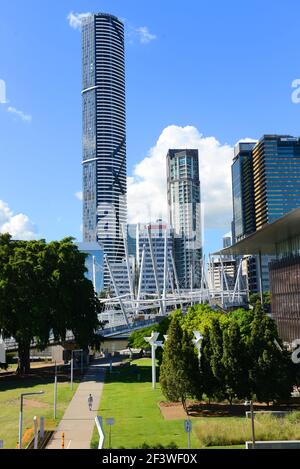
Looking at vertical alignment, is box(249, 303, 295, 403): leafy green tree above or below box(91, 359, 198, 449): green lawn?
above

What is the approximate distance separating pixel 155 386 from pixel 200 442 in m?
25.8

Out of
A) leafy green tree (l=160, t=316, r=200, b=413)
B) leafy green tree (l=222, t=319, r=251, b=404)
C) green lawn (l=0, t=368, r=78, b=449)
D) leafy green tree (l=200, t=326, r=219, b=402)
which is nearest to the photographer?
green lawn (l=0, t=368, r=78, b=449)

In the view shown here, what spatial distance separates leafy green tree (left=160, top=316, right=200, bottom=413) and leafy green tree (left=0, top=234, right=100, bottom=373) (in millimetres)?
26216

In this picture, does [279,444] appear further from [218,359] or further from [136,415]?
[136,415]

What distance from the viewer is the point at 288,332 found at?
7531 cm

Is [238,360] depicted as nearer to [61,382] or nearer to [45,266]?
[61,382]

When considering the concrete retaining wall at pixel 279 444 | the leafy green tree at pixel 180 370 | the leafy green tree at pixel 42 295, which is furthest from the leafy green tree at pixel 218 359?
the leafy green tree at pixel 42 295

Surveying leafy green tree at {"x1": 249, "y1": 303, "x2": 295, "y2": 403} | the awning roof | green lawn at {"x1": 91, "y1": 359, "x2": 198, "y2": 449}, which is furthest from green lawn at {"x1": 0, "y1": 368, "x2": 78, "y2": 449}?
the awning roof

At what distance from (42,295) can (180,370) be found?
30.0m

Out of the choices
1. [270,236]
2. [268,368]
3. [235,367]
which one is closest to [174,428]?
[235,367]

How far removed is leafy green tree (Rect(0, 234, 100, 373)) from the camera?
63.8 meters

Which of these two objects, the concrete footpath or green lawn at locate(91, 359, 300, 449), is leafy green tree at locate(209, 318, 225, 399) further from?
the concrete footpath

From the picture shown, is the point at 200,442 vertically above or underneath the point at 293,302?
underneath
